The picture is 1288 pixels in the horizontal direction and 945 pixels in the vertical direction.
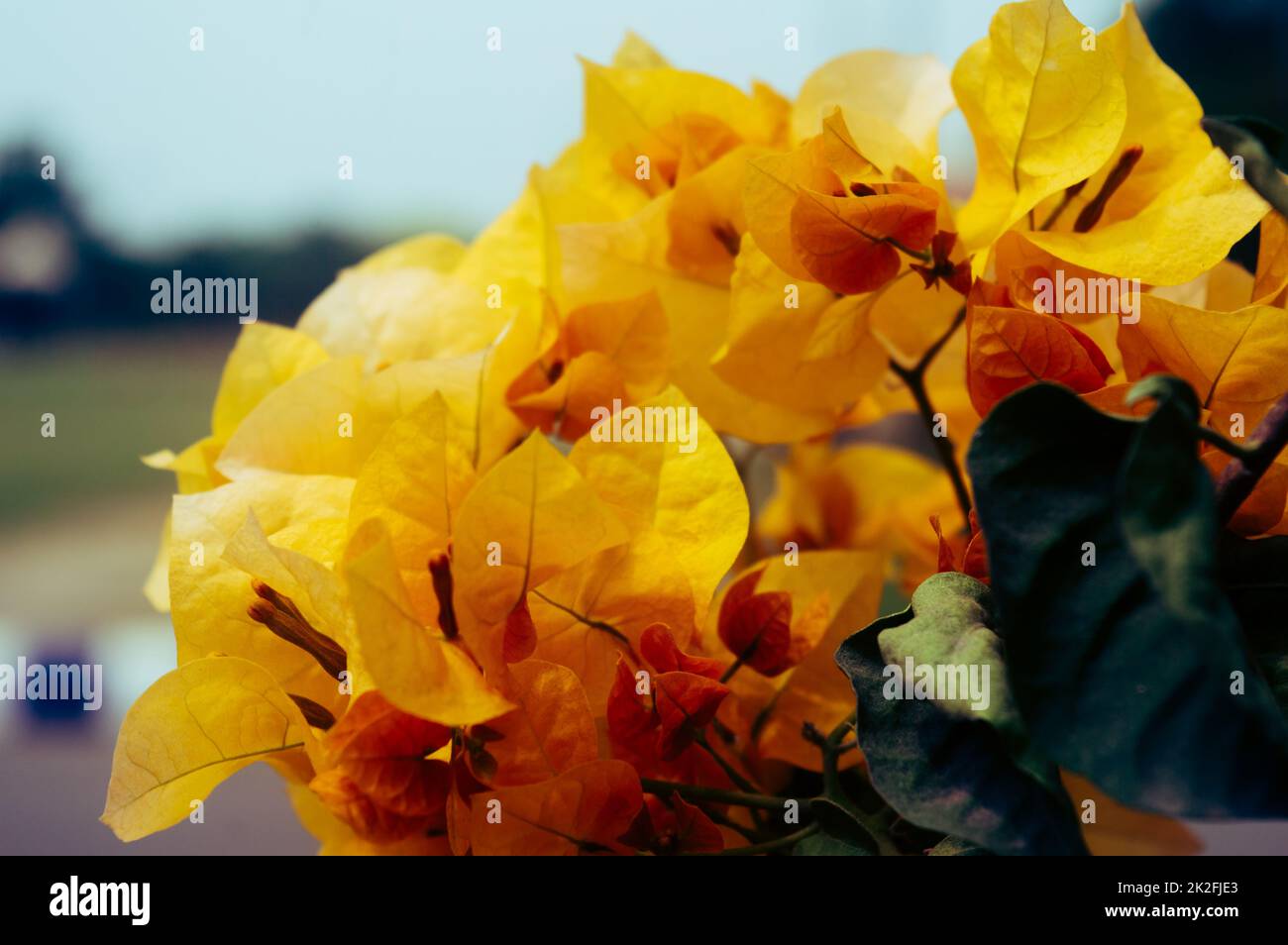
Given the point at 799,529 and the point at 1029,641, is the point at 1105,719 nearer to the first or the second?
the point at 1029,641

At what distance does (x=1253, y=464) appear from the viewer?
185 millimetres

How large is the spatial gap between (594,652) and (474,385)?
3.1 inches

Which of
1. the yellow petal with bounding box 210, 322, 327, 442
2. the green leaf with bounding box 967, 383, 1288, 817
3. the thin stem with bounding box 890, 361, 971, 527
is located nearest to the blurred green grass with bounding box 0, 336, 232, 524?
the yellow petal with bounding box 210, 322, 327, 442

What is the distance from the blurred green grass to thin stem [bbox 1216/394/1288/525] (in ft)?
16.5

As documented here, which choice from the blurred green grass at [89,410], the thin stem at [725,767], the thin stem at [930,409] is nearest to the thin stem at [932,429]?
the thin stem at [930,409]

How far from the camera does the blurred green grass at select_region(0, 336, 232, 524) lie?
523 cm

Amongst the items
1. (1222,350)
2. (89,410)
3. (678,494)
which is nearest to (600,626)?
(678,494)

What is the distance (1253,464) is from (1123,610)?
0.04m

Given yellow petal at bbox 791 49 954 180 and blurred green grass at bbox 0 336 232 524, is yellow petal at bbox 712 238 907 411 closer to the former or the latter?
yellow petal at bbox 791 49 954 180

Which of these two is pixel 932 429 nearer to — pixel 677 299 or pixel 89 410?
pixel 677 299

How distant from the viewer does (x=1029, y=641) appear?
0.17 m

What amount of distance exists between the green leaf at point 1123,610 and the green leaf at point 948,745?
2cm

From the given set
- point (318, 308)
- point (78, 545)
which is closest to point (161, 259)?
point (78, 545)

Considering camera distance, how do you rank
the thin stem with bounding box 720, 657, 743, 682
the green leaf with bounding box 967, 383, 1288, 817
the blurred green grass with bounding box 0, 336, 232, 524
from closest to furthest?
the green leaf with bounding box 967, 383, 1288, 817 → the thin stem with bounding box 720, 657, 743, 682 → the blurred green grass with bounding box 0, 336, 232, 524
